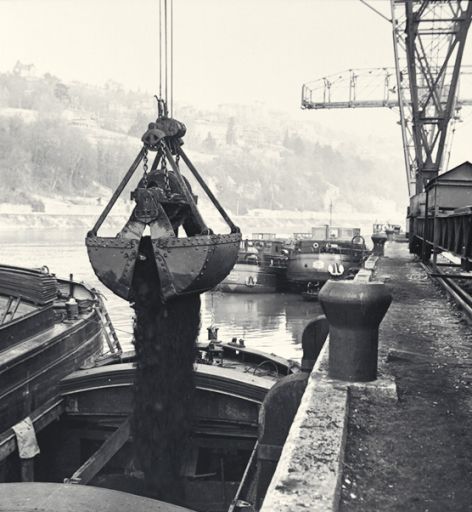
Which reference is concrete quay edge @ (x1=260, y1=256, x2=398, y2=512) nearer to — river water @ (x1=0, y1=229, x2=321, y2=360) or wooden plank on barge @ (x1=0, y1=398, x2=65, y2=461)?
wooden plank on barge @ (x1=0, y1=398, x2=65, y2=461)

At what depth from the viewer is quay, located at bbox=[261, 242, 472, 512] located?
2.50 metres

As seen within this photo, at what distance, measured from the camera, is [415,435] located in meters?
3.20

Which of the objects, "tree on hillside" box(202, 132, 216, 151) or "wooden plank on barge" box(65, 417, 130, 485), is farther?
"tree on hillside" box(202, 132, 216, 151)

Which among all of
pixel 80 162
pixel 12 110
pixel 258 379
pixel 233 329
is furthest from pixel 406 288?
pixel 12 110

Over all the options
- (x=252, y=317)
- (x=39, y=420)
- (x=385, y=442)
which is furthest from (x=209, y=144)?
(x=385, y=442)

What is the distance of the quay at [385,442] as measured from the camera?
8.19ft

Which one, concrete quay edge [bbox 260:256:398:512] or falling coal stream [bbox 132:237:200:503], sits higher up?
concrete quay edge [bbox 260:256:398:512]

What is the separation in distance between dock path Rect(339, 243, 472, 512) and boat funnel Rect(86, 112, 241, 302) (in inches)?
73.1

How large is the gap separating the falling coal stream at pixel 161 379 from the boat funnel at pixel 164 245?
37 centimetres

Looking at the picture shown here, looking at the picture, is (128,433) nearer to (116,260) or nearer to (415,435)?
(116,260)

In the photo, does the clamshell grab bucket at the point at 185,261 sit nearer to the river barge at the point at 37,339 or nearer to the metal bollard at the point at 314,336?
the metal bollard at the point at 314,336

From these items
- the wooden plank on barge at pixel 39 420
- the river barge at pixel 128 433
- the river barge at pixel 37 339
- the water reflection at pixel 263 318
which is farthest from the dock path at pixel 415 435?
the water reflection at pixel 263 318

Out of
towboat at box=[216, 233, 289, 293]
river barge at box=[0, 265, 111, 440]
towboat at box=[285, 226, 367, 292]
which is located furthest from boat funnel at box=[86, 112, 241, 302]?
towboat at box=[216, 233, 289, 293]

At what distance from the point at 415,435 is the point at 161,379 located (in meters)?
4.68
